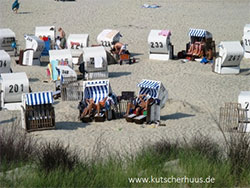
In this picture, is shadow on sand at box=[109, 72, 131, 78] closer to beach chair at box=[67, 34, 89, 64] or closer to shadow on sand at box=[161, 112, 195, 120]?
beach chair at box=[67, 34, 89, 64]

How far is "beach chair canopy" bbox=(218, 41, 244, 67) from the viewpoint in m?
24.0

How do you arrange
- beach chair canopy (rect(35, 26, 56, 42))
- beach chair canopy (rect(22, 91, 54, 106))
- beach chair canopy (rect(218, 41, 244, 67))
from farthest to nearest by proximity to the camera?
1. beach chair canopy (rect(35, 26, 56, 42))
2. beach chair canopy (rect(218, 41, 244, 67))
3. beach chair canopy (rect(22, 91, 54, 106))

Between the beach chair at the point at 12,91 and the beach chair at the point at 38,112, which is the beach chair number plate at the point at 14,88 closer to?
the beach chair at the point at 12,91

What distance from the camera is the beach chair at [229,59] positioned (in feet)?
78.9

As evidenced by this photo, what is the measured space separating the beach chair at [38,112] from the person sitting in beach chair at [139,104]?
2428 millimetres

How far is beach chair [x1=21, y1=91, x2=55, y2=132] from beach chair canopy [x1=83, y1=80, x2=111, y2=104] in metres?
2.06

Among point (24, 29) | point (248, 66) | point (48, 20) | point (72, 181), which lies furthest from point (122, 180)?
point (48, 20)

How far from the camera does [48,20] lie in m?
38.2

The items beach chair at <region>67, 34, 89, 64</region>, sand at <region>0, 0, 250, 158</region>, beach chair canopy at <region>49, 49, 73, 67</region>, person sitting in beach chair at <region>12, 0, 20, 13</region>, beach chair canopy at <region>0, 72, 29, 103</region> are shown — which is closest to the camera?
sand at <region>0, 0, 250, 158</region>

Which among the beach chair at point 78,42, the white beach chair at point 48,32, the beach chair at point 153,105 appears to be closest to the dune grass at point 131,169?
the beach chair at point 153,105

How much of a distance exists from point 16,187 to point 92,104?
24.2ft

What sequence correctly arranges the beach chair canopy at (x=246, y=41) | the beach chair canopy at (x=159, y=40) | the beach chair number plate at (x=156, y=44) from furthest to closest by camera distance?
the beach chair canopy at (x=246, y=41)
the beach chair number plate at (x=156, y=44)
the beach chair canopy at (x=159, y=40)

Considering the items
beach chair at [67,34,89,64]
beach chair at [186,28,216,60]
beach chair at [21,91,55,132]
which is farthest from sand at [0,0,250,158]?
beach chair at [67,34,89,64]

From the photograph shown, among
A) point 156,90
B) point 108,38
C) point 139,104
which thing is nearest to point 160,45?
point 108,38
